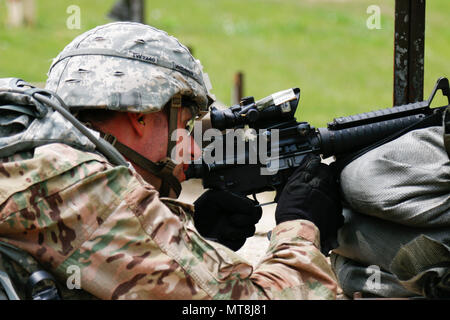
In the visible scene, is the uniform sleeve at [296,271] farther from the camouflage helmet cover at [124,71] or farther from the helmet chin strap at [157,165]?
the camouflage helmet cover at [124,71]

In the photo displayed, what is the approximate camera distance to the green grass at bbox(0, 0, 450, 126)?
56.2 ft

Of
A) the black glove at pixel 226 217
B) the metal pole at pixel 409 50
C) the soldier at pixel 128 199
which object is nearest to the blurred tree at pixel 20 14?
the metal pole at pixel 409 50

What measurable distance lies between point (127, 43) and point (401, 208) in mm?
1287

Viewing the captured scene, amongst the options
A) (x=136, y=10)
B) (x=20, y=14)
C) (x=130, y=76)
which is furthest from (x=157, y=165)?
(x=20, y=14)

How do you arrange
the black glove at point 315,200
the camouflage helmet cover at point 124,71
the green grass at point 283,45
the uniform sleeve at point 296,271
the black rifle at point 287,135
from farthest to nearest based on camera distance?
the green grass at point 283,45, the black rifle at point 287,135, the black glove at point 315,200, the camouflage helmet cover at point 124,71, the uniform sleeve at point 296,271

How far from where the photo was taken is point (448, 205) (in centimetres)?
279

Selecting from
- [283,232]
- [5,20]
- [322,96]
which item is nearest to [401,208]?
[283,232]

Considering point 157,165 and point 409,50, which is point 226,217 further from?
point 409,50

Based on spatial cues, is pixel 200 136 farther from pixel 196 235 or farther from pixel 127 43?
pixel 196 235

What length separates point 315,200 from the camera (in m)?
2.81

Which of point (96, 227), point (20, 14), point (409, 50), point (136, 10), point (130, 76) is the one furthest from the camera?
point (20, 14)

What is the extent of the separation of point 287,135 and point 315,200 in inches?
16.6

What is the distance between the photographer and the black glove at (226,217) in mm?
3094

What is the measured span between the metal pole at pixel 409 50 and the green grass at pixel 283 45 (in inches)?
424
